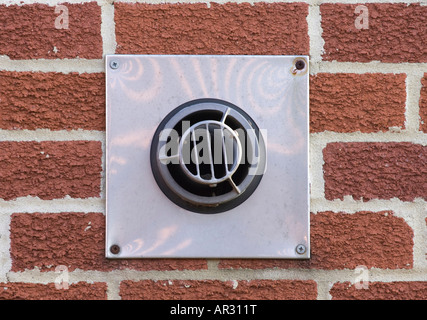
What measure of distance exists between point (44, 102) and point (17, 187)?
130 mm

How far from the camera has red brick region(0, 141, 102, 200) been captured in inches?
30.1

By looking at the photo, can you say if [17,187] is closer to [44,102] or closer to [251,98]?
[44,102]

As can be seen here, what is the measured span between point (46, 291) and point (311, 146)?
1.45ft

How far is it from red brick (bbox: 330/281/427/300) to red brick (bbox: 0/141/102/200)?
1.32ft

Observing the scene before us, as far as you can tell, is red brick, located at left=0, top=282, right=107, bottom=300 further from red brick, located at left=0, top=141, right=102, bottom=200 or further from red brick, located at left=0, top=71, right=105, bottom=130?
red brick, located at left=0, top=71, right=105, bottom=130

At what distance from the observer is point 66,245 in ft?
2.51

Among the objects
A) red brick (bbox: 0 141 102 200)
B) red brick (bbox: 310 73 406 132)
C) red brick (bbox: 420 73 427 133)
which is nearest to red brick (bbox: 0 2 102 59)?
red brick (bbox: 0 141 102 200)

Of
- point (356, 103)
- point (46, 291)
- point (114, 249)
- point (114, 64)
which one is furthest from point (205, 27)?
point (46, 291)

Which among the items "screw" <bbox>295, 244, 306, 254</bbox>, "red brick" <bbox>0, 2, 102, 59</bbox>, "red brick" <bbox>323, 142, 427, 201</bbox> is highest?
"red brick" <bbox>0, 2, 102, 59</bbox>

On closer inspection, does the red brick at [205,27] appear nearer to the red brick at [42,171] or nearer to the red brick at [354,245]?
the red brick at [42,171]

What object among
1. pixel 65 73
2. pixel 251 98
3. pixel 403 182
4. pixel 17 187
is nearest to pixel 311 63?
pixel 251 98
